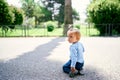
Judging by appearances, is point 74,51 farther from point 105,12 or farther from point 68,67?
point 105,12

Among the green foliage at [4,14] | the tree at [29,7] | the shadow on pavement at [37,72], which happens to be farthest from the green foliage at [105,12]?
the tree at [29,7]

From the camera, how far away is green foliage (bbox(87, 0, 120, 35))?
2224cm

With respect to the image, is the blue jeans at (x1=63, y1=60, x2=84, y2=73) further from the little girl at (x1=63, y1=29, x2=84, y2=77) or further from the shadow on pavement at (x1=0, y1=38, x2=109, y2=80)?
the shadow on pavement at (x1=0, y1=38, x2=109, y2=80)

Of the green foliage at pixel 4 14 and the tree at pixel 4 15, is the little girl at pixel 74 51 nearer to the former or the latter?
the tree at pixel 4 15

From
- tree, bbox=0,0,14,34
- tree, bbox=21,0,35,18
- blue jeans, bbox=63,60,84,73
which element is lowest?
blue jeans, bbox=63,60,84,73

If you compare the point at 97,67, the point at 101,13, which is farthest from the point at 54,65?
the point at 101,13

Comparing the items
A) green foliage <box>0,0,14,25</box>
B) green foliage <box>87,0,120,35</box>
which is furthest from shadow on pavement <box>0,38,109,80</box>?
green foliage <box>0,0,14,25</box>

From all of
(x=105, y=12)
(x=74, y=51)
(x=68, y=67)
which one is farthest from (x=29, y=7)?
(x=74, y=51)

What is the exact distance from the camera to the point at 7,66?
789cm

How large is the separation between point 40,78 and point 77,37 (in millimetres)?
1340

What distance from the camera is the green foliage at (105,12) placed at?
73.0 ft

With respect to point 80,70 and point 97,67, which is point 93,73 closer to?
point 80,70

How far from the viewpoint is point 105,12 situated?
878 inches

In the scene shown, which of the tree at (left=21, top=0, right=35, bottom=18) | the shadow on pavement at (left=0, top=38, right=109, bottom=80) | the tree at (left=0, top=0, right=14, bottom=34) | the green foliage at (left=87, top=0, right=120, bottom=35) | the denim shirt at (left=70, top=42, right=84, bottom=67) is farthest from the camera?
the tree at (left=21, top=0, right=35, bottom=18)
